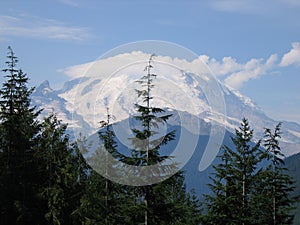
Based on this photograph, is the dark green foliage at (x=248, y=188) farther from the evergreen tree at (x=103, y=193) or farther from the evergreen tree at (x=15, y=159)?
Answer: the evergreen tree at (x=15, y=159)

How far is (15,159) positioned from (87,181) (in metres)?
5.17

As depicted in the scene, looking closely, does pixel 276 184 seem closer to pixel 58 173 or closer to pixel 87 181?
pixel 87 181

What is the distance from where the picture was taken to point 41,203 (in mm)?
32750

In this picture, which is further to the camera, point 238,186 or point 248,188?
point 248,188

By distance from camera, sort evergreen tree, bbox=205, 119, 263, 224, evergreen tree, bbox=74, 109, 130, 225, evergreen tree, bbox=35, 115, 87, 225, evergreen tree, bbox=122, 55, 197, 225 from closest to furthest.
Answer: evergreen tree, bbox=122, 55, 197, 225, evergreen tree, bbox=74, 109, 130, 225, evergreen tree, bbox=205, 119, 263, 224, evergreen tree, bbox=35, 115, 87, 225

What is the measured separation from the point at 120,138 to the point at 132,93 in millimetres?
3350

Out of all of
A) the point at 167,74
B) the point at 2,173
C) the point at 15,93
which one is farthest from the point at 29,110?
the point at 167,74

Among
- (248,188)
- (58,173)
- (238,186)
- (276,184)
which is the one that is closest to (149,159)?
(238,186)

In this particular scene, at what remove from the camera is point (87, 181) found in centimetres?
3203

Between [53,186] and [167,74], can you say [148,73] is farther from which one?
[53,186]

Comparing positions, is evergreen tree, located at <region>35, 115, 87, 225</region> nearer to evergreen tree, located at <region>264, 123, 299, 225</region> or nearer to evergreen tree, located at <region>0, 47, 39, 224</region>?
evergreen tree, located at <region>0, 47, 39, 224</region>

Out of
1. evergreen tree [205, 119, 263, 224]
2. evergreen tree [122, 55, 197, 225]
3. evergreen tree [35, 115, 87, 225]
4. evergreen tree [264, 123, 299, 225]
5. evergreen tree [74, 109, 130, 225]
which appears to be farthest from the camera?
evergreen tree [35, 115, 87, 225]

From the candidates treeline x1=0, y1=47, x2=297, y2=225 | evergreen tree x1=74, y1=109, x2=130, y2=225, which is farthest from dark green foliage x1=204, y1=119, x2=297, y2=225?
evergreen tree x1=74, y1=109, x2=130, y2=225

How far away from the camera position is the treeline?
93.0 feet
